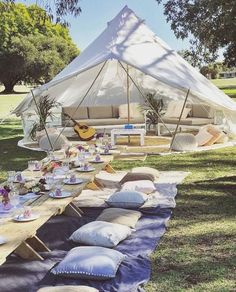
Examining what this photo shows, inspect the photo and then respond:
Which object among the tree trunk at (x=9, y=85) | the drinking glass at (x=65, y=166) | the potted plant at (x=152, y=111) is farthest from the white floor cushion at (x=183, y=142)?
the tree trunk at (x=9, y=85)

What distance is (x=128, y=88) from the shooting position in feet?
37.9

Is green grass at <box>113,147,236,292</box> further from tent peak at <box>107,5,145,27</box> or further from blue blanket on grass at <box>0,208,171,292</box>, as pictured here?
tent peak at <box>107,5,145,27</box>

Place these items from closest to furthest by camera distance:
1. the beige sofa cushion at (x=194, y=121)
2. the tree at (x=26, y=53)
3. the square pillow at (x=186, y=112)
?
the beige sofa cushion at (x=194, y=121), the square pillow at (x=186, y=112), the tree at (x=26, y=53)

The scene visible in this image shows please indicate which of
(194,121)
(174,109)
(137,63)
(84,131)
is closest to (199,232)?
(137,63)

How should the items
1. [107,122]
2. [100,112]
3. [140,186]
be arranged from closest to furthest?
[140,186], [107,122], [100,112]

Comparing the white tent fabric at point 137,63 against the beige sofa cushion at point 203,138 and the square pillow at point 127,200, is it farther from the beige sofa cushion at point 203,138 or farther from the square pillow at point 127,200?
the square pillow at point 127,200

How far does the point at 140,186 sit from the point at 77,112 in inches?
258

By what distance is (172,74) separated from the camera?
31.2 feet

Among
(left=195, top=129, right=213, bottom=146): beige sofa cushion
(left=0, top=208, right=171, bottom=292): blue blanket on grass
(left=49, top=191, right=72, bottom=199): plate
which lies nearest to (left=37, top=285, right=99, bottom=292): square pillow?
(left=0, top=208, right=171, bottom=292): blue blanket on grass

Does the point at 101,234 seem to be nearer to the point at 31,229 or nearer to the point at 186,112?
the point at 31,229

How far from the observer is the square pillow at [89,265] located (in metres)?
3.55

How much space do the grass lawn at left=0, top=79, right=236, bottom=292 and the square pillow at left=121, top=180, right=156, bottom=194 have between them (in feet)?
1.11

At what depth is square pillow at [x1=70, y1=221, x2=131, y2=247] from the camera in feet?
13.7

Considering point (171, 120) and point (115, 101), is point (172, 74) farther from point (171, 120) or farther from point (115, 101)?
point (115, 101)
